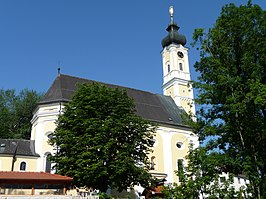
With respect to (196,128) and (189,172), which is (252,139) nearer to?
(196,128)

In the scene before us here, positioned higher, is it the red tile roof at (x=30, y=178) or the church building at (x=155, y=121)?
the church building at (x=155, y=121)

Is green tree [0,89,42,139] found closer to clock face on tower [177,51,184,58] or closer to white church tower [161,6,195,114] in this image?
white church tower [161,6,195,114]

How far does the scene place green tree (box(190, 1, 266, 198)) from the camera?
11875 millimetres

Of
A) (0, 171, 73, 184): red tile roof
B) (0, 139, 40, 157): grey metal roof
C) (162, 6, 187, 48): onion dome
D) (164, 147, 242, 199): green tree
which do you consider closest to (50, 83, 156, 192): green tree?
(0, 171, 73, 184): red tile roof

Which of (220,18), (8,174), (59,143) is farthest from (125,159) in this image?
(220,18)

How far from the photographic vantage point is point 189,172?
408 inches

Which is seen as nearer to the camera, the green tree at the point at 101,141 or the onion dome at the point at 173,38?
the green tree at the point at 101,141

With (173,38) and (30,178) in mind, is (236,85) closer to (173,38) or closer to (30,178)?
(30,178)

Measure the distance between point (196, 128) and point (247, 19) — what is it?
17.6ft

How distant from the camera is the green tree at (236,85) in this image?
39.0ft

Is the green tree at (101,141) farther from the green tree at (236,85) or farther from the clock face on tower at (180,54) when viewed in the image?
the clock face on tower at (180,54)

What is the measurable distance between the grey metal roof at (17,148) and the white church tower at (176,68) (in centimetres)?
2168

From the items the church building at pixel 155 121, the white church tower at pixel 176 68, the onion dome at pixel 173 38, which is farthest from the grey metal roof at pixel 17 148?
the onion dome at pixel 173 38

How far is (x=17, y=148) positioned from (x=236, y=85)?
80.9ft
